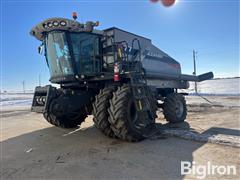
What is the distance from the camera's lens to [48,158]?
16.7 feet

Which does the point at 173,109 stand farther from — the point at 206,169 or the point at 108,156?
the point at 206,169

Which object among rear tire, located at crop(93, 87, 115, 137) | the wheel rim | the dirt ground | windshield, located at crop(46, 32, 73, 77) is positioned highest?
windshield, located at crop(46, 32, 73, 77)

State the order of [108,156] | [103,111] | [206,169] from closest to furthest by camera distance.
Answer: [206,169] → [108,156] → [103,111]

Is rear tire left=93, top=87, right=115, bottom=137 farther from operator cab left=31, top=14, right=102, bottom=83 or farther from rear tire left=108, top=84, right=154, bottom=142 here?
operator cab left=31, top=14, right=102, bottom=83

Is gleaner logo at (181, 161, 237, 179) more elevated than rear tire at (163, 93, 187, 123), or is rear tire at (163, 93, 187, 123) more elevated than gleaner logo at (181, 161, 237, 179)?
rear tire at (163, 93, 187, 123)

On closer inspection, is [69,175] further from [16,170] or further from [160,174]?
[160,174]

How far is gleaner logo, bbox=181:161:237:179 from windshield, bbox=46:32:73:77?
14.0 ft

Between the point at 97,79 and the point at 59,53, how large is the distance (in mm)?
1404

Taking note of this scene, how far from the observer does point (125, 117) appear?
5.87 metres

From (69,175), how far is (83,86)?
3.78m

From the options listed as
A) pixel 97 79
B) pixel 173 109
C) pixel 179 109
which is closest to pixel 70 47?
pixel 97 79

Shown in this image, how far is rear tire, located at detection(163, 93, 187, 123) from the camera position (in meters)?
9.12

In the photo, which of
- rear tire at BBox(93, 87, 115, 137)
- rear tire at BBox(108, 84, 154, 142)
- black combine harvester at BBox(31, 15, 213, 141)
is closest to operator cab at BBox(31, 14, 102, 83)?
black combine harvester at BBox(31, 15, 213, 141)

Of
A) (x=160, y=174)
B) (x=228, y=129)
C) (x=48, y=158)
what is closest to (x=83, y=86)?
(x=48, y=158)
